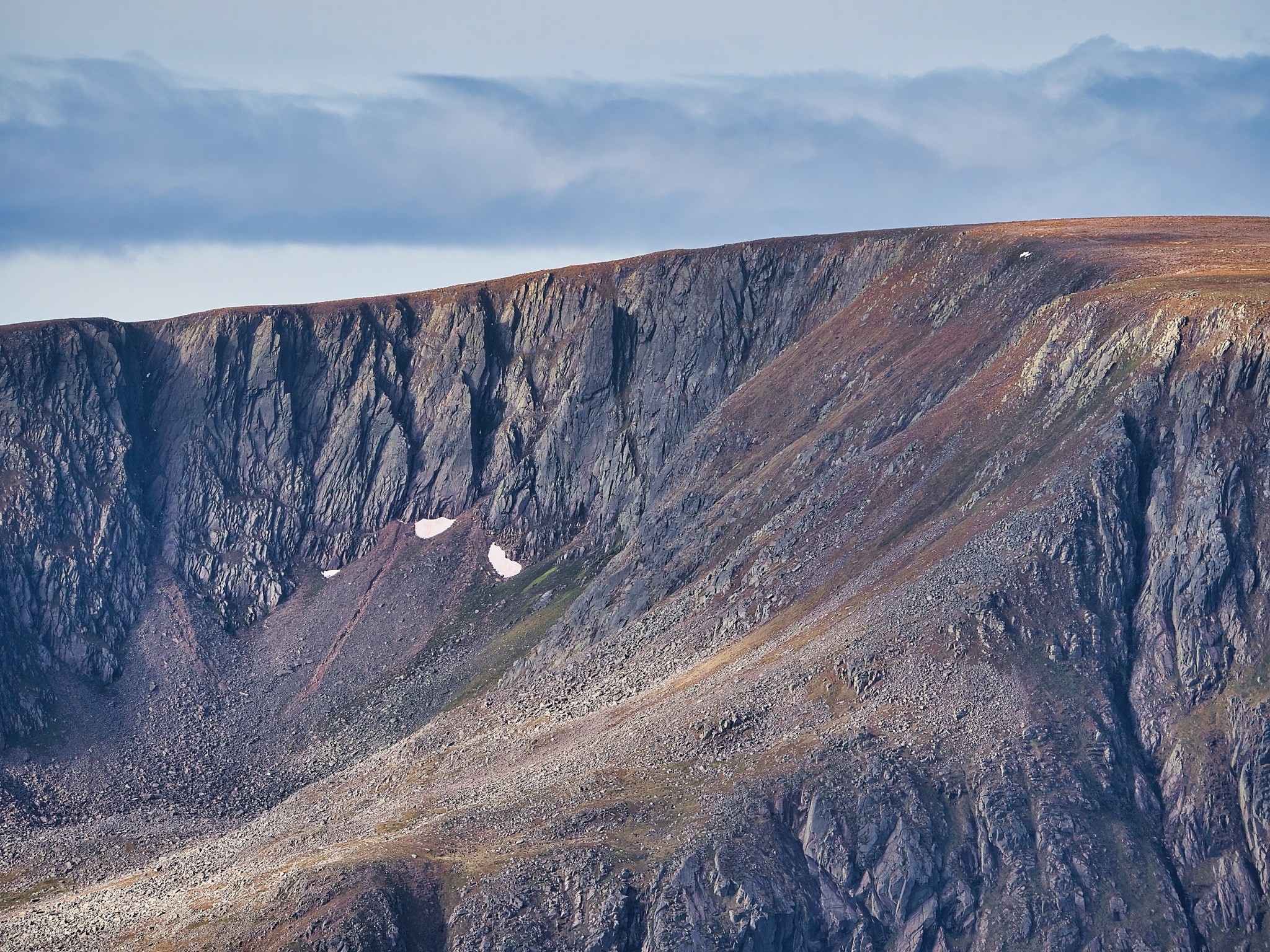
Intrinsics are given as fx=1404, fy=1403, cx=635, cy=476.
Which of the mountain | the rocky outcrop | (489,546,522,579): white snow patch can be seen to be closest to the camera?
the mountain

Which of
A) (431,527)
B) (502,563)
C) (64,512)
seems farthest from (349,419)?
(64,512)

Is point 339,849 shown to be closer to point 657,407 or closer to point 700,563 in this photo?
point 700,563

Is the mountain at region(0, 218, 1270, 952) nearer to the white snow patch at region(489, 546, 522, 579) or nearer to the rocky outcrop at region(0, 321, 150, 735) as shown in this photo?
the rocky outcrop at region(0, 321, 150, 735)

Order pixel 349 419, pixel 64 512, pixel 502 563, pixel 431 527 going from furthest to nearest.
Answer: pixel 349 419, pixel 431 527, pixel 64 512, pixel 502 563

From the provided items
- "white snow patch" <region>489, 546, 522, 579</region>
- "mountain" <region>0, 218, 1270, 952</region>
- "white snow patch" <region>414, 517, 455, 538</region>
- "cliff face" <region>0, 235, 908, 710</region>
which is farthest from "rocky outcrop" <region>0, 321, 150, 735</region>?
"white snow patch" <region>489, 546, 522, 579</region>

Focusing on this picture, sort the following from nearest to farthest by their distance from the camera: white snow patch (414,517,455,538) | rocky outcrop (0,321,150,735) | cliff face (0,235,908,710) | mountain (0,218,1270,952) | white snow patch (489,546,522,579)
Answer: mountain (0,218,1270,952)
rocky outcrop (0,321,150,735)
white snow patch (489,546,522,579)
cliff face (0,235,908,710)
white snow patch (414,517,455,538)

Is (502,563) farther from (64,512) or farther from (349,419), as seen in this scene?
(64,512)
